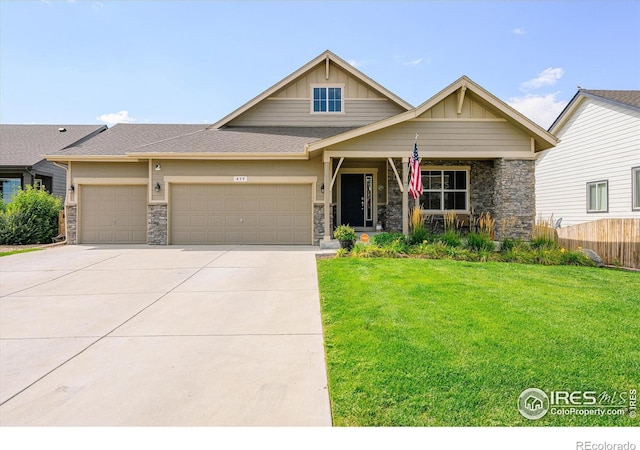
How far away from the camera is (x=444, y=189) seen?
14.2 metres

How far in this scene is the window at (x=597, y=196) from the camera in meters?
13.5

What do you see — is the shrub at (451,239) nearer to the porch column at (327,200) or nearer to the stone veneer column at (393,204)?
the porch column at (327,200)

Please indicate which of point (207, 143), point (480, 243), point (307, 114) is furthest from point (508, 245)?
point (207, 143)

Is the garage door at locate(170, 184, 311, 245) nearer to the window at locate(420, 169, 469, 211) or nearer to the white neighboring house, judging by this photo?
the window at locate(420, 169, 469, 211)

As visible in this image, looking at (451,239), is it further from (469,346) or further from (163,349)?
(163,349)

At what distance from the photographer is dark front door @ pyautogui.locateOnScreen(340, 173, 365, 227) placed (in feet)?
47.7

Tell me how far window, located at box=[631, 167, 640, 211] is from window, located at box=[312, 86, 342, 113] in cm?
1059

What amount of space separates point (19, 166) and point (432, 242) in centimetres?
1957

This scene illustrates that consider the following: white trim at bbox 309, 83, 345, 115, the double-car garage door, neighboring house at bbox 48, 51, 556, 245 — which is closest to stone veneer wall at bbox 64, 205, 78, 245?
neighboring house at bbox 48, 51, 556, 245

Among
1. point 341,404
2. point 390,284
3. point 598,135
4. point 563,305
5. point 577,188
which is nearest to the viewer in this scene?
point 341,404
